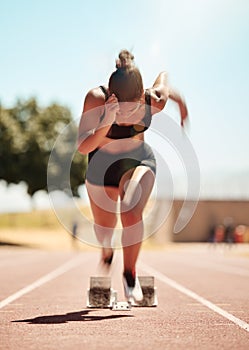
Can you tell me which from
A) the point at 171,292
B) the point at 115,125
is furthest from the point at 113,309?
the point at 171,292

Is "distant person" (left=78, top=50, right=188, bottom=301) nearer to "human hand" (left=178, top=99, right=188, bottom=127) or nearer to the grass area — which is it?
"human hand" (left=178, top=99, right=188, bottom=127)

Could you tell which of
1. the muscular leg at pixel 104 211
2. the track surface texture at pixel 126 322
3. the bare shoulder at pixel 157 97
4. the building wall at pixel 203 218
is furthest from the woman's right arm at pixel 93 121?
the building wall at pixel 203 218

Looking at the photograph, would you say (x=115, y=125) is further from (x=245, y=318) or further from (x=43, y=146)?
(x=43, y=146)

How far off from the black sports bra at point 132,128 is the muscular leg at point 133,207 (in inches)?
14.7

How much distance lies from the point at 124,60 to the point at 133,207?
1477 mm

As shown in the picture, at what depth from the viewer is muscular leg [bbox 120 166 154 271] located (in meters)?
6.84

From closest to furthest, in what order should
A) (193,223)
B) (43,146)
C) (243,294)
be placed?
(243,294), (43,146), (193,223)

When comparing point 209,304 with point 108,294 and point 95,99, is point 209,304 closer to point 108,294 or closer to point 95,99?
point 108,294

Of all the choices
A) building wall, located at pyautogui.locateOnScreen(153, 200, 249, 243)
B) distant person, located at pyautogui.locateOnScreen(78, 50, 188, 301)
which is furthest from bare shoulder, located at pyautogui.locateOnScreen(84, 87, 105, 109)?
building wall, located at pyautogui.locateOnScreen(153, 200, 249, 243)

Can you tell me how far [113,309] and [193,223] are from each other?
61.0 meters

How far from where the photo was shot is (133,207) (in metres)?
6.95

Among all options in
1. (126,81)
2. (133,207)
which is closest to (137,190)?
(133,207)

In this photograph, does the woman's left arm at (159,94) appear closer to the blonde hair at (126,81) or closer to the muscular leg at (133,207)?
the blonde hair at (126,81)

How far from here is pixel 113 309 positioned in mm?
7363
